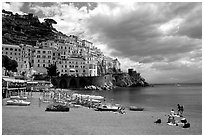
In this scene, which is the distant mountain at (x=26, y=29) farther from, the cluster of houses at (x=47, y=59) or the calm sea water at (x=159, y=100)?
the calm sea water at (x=159, y=100)

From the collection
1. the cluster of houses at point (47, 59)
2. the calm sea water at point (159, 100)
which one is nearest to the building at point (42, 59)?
the cluster of houses at point (47, 59)

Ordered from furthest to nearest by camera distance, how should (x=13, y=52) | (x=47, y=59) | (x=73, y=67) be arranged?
(x=73, y=67), (x=47, y=59), (x=13, y=52)

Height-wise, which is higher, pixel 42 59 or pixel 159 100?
pixel 42 59

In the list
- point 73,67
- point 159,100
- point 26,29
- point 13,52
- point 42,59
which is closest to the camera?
point 159,100

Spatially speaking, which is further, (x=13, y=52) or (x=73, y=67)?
(x=73, y=67)

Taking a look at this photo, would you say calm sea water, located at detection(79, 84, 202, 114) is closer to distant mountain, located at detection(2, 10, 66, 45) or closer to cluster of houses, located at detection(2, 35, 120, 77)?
cluster of houses, located at detection(2, 35, 120, 77)

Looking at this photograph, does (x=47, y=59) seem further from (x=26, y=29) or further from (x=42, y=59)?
(x=26, y=29)

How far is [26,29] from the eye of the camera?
148m

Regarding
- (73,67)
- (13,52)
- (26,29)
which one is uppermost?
(26,29)

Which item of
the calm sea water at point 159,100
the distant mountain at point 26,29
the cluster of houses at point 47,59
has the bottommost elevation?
the calm sea water at point 159,100

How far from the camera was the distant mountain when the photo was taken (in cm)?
13262

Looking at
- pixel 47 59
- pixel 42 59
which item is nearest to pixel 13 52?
pixel 42 59

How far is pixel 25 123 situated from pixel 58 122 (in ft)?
7.16

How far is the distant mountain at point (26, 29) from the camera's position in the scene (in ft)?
435
